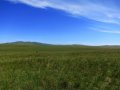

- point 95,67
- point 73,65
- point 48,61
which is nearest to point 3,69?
point 48,61

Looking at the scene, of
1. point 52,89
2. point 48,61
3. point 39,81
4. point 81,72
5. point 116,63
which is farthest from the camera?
point 48,61

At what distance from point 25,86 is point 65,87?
3242mm

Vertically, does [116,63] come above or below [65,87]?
above

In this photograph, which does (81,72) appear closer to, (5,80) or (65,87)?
(65,87)

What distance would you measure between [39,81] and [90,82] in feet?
14.1

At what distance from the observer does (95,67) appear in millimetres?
27219

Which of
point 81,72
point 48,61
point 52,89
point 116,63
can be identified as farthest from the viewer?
point 48,61

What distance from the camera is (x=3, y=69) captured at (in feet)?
89.4

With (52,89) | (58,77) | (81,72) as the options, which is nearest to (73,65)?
(81,72)

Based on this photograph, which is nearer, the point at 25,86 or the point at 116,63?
the point at 25,86

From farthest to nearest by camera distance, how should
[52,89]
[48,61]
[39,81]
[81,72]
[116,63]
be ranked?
[48,61]
[116,63]
[81,72]
[39,81]
[52,89]

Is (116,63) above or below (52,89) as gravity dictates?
above

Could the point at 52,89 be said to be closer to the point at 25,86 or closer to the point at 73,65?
the point at 25,86

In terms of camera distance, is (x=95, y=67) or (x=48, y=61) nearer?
(x=95, y=67)
